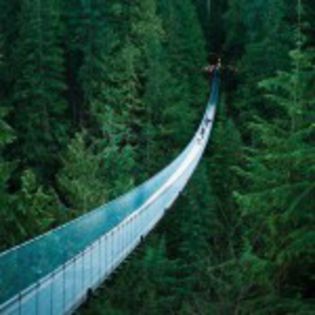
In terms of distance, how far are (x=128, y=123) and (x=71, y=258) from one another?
90.8 ft

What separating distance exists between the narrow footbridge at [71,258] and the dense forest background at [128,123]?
230cm

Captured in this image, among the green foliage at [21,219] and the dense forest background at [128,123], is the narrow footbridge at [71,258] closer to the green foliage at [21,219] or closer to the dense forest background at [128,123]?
the dense forest background at [128,123]

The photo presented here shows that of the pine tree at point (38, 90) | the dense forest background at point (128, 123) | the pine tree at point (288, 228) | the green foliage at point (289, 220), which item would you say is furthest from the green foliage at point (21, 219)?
the pine tree at point (38, 90)

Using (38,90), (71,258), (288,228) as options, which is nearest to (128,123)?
(38,90)

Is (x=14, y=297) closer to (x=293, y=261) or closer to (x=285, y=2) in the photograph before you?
(x=293, y=261)

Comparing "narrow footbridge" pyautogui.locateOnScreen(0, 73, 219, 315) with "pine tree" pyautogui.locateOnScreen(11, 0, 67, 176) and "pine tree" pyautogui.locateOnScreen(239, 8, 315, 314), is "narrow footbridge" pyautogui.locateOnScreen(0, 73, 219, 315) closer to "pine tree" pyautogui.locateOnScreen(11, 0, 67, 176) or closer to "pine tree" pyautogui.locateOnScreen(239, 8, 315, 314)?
"pine tree" pyautogui.locateOnScreen(239, 8, 315, 314)

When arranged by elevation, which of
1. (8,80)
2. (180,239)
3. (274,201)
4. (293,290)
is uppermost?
(8,80)

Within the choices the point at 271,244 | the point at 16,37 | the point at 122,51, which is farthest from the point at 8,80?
the point at 271,244

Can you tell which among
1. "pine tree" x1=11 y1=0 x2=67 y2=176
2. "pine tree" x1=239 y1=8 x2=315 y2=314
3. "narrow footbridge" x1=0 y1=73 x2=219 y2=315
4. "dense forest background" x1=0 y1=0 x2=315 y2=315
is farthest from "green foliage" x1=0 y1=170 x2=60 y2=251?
"pine tree" x1=11 y1=0 x2=67 y2=176

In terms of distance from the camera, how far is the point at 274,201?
1091 cm

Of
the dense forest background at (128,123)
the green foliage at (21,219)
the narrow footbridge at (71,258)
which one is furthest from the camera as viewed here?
the dense forest background at (128,123)

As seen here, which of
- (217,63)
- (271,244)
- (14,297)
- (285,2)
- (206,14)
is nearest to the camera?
(14,297)

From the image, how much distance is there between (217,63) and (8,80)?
88.9 ft

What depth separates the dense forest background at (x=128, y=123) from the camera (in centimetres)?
2650
